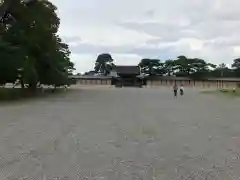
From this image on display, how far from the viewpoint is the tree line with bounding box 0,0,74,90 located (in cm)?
2739

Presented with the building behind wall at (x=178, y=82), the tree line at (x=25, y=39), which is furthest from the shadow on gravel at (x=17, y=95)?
the building behind wall at (x=178, y=82)

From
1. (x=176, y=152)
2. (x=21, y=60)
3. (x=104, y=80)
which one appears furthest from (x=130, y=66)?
(x=176, y=152)

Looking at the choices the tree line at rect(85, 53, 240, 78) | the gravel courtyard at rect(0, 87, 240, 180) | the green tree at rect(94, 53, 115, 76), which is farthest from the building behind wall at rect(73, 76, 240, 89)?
the gravel courtyard at rect(0, 87, 240, 180)

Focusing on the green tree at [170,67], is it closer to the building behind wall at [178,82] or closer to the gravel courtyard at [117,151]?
the building behind wall at [178,82]

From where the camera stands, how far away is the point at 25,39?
3011 cm

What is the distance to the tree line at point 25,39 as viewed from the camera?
2739 centimetres

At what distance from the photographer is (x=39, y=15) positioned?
31.6 meters

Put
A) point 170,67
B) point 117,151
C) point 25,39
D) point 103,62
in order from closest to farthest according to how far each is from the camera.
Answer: point 117,151
point 25,39
point 170,67
point 103,62

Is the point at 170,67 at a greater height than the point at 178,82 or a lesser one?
greater

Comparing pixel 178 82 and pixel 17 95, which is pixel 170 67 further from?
pixel 17 95

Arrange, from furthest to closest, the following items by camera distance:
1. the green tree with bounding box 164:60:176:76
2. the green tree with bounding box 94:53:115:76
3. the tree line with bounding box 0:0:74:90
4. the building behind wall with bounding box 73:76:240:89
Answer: the green tree with bounding box 94:53:115:76
the green tree with bounding box 164:60:176:76
the building behind wall with bounding box 73:76:240:89
the tree line with bounding box 0:0:74:90

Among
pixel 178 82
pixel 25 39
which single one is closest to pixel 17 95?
pixel 25 39

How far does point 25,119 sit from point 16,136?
4.68 metres

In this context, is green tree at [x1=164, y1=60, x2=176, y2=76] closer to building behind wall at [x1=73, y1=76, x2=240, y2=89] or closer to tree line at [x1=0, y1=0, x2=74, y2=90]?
building behind wall at [x1=73, y1=76, x2=240, y2=89]
